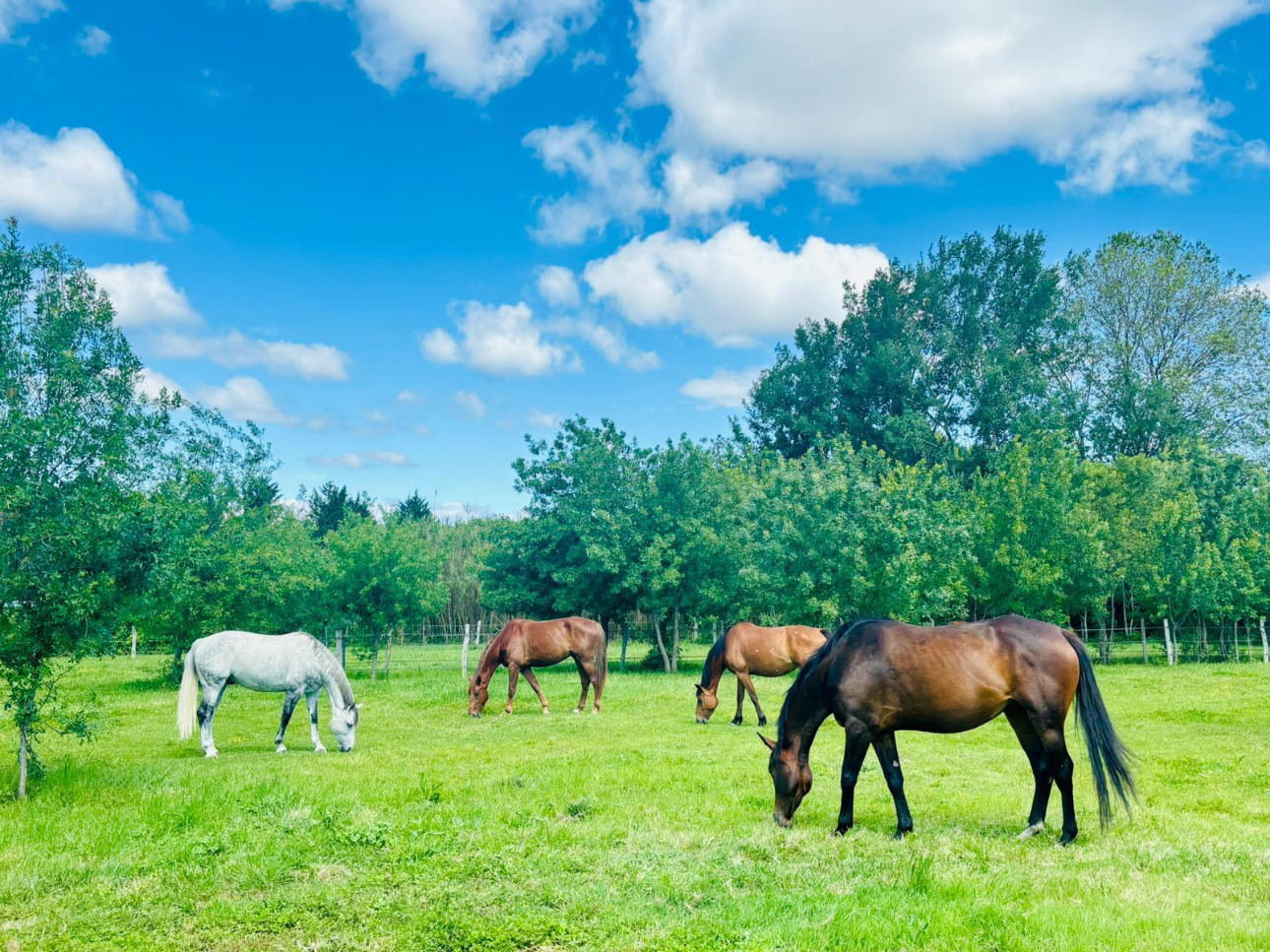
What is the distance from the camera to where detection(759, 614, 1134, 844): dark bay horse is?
23.6ft

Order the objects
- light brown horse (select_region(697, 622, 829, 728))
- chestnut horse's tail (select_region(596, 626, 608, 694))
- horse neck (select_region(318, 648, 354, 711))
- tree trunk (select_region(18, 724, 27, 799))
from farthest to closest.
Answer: chestnut horse's tail (select_region(596, 626, 608, 694))
light brown horse (select_region(697, 622, 829, 728))
horse neck (select_region(318, 648, 354, 711))
tree trunk (select_region(18, 724, 27, 799))

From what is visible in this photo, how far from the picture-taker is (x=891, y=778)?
736cm

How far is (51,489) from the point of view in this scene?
9297 mm

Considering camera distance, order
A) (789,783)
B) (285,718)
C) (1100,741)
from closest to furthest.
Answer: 1. (1100,741)
2. (789,783)
3. (285,718)

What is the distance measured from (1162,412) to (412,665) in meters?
34.0

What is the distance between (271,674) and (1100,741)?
1131 cm

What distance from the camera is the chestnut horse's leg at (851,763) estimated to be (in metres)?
7.41

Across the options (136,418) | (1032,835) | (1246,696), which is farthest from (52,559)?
(1246,696)

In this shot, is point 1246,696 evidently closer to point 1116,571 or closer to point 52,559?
point 1116,571

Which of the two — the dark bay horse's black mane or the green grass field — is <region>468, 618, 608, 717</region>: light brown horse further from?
the dark bay horse's black mane

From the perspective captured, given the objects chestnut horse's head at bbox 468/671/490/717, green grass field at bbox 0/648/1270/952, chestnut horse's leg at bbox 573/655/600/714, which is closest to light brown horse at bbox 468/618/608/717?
chestnut horse's leg at bbox 573/655/600/714

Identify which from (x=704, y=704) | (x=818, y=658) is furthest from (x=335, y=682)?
(x=818, y=658)

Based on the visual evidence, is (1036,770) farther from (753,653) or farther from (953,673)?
(753,653)

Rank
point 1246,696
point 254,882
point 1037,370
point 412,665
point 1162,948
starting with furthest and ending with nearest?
point 1037,370
point 412,665
point 1246,696
point 254,882
point 1162,948
